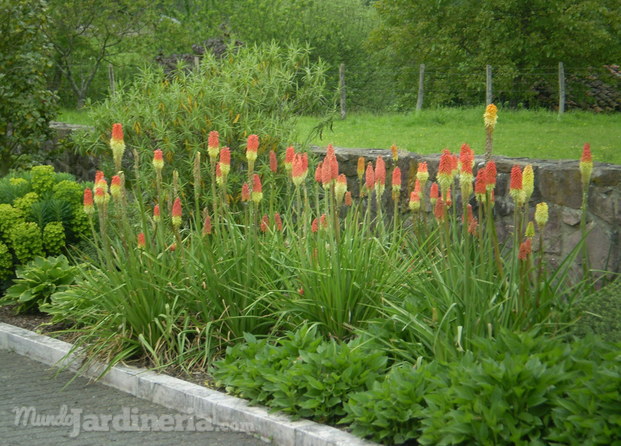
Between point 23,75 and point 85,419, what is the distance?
7.10 m

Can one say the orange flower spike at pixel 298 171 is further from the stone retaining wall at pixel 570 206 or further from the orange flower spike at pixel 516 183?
the stone retaining wall at pixel 570 206

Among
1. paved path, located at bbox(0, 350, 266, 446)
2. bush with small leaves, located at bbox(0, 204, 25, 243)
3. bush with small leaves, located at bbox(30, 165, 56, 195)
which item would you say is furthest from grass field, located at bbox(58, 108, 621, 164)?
paved path, located at bbox(0, 350, 266, 446)

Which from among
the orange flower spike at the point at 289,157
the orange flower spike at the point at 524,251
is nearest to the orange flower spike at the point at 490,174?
the orange flower spike at the point at 524,251

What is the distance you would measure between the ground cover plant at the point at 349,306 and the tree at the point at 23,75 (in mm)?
4831

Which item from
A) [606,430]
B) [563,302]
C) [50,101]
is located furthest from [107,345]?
[50,101]

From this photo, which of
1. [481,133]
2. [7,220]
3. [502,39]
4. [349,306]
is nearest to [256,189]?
[349,306]

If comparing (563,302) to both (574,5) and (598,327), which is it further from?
(574,5)

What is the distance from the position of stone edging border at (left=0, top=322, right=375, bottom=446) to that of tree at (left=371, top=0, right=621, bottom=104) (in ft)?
65.1

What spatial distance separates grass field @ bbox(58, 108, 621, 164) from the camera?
14077 millimetres

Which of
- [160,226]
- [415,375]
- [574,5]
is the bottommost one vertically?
[415,375]

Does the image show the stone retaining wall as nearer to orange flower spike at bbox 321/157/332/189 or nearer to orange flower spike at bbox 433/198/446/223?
orange flower spike at bbox 433/198/446/223

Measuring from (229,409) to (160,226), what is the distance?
1.73m

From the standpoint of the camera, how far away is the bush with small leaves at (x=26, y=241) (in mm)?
8055

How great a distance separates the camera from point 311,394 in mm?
4832
